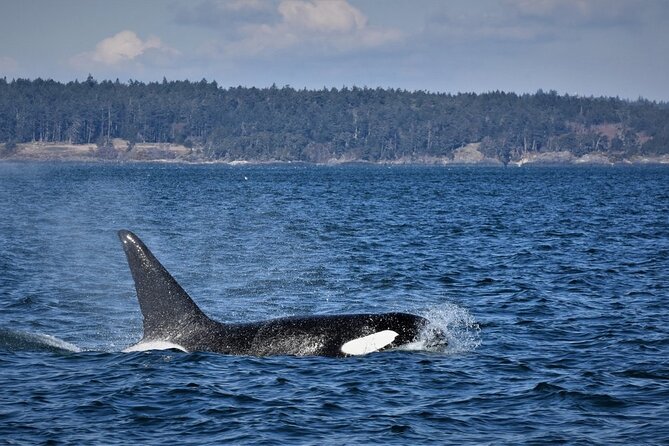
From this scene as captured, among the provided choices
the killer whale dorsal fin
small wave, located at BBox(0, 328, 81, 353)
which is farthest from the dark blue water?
the killer whale dorsal fin

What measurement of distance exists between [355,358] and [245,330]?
196 cm

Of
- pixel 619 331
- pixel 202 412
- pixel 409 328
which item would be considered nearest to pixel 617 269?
pixel 619 331

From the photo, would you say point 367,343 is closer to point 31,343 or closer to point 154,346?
point 154,346

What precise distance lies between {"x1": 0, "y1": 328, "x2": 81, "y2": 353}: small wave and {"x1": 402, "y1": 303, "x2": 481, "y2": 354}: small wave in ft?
20.1

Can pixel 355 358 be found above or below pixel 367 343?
below

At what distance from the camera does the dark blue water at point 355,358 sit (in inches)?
515

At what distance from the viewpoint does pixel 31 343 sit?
17766 millimetres

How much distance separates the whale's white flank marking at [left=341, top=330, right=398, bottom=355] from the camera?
1634 cm

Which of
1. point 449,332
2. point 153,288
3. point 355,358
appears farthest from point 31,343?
point 449,332

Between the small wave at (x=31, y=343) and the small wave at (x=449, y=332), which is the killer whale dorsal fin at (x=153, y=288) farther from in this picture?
the small wave at (x=449, y=332)

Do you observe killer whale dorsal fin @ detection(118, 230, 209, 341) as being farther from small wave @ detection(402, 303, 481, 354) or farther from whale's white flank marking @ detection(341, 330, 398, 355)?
small wave @ detection(402, 303, 481, 354)

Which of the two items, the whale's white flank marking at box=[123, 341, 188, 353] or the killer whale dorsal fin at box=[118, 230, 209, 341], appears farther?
the whale's white flank marking at box=[123, 341, 188, 353]

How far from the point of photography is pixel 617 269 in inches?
1192

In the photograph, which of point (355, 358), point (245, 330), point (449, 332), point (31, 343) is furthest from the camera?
point (449, 332)
